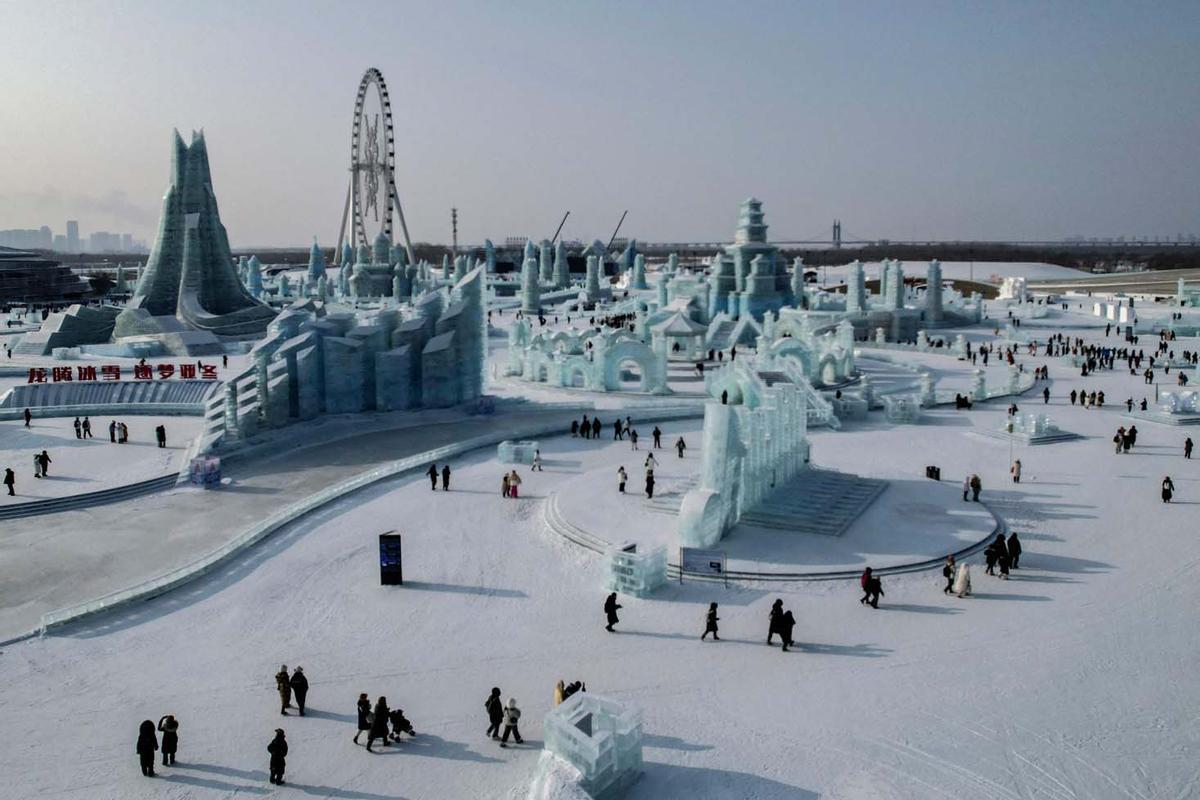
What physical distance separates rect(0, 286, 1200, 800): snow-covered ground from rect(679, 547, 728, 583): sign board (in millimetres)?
364

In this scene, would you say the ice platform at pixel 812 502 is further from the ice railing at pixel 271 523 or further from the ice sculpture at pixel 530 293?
the ice sculpture at pixel 530 293

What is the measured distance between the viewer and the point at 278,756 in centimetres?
1062

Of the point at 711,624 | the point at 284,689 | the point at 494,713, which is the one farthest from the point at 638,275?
the point at 494,713

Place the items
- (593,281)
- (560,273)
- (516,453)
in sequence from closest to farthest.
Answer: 1. (516,453)
2. (593,281)
3. (560,273)

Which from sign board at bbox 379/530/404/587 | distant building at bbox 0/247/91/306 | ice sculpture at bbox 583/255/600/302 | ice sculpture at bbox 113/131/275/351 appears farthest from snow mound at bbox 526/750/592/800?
distant building at bbox 0/247/91/306

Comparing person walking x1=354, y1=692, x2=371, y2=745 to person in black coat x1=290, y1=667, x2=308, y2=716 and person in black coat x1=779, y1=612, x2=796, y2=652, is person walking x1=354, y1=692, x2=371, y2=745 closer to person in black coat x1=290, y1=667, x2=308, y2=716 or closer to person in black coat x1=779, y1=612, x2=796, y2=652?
person in black coat x1=290, y1=667, x2=308, y2=716

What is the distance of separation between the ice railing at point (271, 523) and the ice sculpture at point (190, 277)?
2444 cm

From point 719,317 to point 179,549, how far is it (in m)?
35.0

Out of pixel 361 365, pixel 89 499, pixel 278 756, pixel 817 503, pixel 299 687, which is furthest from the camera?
pixel 361 365

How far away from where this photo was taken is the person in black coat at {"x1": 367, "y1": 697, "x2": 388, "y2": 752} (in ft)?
37.0

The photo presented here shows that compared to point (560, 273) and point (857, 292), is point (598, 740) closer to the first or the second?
point (857, 292)

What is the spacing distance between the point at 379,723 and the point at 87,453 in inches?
763

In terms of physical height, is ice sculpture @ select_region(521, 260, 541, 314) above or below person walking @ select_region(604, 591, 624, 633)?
above

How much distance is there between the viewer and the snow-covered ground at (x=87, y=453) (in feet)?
76.2
